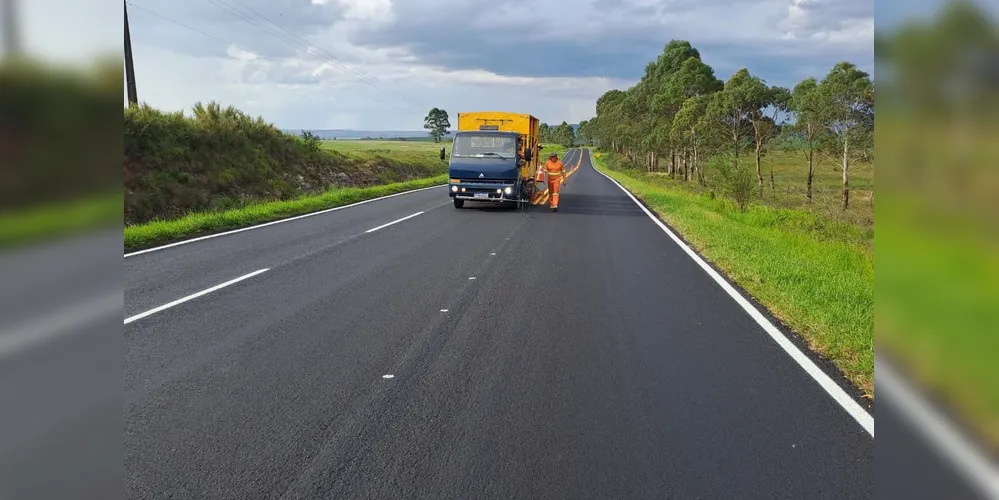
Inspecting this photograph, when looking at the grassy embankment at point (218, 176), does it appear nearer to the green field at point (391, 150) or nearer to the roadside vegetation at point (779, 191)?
the green field at point (391, 150)

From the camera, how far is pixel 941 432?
2.46 meters

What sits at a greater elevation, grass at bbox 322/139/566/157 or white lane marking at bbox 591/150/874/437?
grass at bbox 322/139/566/157

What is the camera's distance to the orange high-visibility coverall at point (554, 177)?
21.6 m

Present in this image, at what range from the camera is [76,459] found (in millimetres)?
1291

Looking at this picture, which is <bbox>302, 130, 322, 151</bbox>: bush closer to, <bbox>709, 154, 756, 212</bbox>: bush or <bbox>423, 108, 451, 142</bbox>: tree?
<bbox>709, 154, 756, 212</bbox>: bush

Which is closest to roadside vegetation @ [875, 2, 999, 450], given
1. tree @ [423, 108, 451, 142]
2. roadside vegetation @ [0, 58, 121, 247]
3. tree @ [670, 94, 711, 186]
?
roadside vegetation @ [0, 58, 121, 247]

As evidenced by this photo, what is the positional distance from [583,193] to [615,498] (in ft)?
92.2

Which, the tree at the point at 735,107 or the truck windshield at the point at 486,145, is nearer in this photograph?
the truck windshield at the point at 486,145

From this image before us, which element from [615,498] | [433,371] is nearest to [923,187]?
[615,498]

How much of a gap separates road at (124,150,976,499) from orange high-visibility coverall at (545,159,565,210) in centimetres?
1104

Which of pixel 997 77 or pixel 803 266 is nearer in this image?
pixel 997 77

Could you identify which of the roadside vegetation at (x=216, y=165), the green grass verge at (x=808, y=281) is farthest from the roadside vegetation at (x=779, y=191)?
the roadside vegetation at (x=216, y=165)

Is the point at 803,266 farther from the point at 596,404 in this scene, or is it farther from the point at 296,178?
the point at 296,178

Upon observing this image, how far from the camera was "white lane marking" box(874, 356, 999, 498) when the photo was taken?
1430 mm
